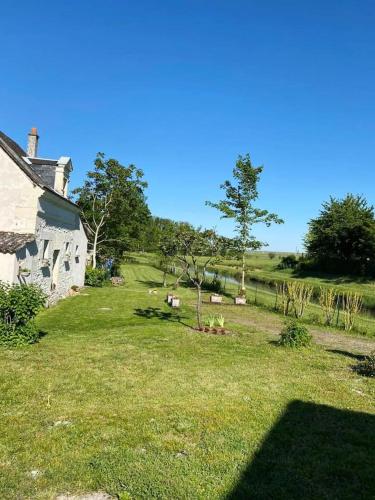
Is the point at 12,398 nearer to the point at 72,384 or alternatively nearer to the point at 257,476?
the point at 72,384

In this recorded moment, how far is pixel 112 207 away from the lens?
3359cm

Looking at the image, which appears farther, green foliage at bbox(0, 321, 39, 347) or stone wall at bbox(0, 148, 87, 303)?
stone wall at bbox(0, 148, 87, 303)

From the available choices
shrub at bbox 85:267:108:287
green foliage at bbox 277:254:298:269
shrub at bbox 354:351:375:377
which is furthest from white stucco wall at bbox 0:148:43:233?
green foliage at bbox 277:254:298:269

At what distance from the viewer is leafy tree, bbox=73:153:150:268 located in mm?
32812

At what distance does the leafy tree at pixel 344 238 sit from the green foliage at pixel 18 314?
47.0 m

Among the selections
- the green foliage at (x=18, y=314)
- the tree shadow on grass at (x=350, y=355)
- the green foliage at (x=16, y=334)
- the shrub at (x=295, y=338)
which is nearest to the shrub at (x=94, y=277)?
the green foliage at (x=18, y=314)

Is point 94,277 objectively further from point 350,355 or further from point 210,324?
point 350,355

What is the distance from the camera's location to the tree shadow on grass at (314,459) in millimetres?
4770

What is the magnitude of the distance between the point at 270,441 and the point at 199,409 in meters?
1.48

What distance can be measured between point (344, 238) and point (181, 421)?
180 feet

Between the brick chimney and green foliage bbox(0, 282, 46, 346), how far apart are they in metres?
13.8

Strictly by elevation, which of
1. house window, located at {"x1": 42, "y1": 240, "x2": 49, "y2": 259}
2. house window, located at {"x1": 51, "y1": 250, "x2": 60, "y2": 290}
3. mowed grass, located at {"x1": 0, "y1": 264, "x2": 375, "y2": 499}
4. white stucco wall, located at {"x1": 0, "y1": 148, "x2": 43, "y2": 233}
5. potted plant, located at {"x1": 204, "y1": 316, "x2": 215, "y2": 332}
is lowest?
mowed grass, located at {"x1": 0, "y1": 264, "x2": 375, "y2": 499}

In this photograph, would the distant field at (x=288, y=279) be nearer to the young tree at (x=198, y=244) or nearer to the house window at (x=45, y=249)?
the young tree at (x=198, y=244)

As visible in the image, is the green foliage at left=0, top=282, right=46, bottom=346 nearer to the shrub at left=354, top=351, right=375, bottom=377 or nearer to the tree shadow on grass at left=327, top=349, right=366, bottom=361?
the shrub at left=354, top=351, right=375, bottom=377
